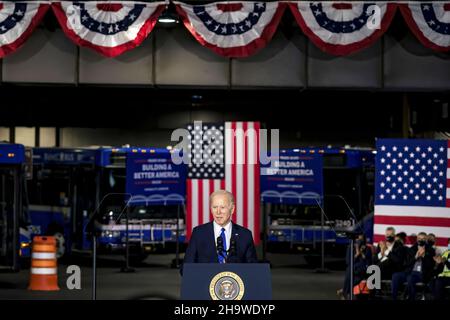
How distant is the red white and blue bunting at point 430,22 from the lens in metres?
24.5

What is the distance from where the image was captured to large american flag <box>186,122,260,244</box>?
2375 cm

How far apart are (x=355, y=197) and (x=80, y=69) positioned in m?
10.9

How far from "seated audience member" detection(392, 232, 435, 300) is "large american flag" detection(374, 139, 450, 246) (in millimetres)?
921

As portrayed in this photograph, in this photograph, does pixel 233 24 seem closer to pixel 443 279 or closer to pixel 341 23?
pixel 341 23

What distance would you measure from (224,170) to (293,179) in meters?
9.14

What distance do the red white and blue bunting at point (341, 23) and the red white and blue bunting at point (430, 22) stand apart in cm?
42

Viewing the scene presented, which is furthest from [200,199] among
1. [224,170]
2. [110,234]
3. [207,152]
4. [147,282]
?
[110,234]

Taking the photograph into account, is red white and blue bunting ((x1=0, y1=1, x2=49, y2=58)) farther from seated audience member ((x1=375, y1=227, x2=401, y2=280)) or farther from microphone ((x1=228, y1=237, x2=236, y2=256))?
microphone ((x1=228, y1=237, x2=236, y2=256))

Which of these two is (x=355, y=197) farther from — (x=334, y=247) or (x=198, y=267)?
(x=198, y=267)

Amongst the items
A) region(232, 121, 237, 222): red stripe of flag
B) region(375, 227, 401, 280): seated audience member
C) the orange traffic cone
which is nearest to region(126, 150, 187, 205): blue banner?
the orange traffic cone

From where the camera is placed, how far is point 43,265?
86.3ft

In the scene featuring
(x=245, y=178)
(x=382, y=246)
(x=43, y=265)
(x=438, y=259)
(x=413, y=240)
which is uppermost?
(x=245, y=178)

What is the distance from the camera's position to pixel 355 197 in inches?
1340

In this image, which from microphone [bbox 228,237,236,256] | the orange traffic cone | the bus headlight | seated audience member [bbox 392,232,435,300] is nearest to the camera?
microphone [bbox 228,237,236,256]
